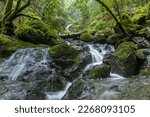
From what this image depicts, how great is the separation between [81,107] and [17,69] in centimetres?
535

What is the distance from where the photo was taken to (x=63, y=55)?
930cm

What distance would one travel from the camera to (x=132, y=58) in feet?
28.7

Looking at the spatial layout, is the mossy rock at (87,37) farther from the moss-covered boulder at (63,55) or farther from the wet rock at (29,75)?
the moss-covered boulder at (63,55)

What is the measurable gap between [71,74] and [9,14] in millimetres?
4524

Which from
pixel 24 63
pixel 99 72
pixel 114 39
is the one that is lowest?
pixel 99 72

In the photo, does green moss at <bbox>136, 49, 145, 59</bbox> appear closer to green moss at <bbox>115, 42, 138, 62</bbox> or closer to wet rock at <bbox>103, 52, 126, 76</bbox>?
green moss at <bbox>115, 42, 138, 62</bbox>

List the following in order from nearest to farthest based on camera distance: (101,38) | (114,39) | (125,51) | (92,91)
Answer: (92,91) → (125,51) → (114,39) → (101,38)

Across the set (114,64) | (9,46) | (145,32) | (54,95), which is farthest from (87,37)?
(54,95)

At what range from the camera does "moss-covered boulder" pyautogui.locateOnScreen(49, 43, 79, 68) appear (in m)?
9.12

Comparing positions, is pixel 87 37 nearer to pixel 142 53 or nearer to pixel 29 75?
pixel 142 53

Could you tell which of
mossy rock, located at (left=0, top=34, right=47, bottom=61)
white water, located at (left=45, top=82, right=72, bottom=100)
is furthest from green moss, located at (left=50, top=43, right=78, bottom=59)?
white water, located at (left=45, top=82, right=72, bottom=100)

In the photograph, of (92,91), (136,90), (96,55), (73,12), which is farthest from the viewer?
(73,12)

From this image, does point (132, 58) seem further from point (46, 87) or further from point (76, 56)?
point (46, 87)

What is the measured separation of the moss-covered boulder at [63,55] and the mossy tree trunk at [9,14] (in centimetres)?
241
